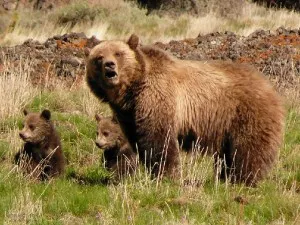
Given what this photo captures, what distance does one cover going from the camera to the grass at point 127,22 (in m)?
24.2

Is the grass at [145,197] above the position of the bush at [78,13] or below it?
above

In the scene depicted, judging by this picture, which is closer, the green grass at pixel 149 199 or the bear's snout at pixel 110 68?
the green grass at pixel 149 199

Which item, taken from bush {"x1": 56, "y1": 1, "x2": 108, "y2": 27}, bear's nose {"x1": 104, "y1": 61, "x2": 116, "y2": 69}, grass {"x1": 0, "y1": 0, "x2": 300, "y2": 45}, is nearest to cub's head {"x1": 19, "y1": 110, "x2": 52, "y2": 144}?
bear's nose {"x1": 104, "y1": 61, "x2": 116, "y2": 69}

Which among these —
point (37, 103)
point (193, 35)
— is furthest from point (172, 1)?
point (37, 103)

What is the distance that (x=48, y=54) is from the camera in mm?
15062

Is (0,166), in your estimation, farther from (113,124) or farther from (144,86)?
(144,86)

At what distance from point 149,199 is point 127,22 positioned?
21.8 meters

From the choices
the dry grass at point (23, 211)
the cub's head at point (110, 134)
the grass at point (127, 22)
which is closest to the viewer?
the dry grass at point (23, 211)

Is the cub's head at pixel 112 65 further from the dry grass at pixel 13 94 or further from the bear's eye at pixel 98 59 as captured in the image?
the dry grass at pixel 13 94

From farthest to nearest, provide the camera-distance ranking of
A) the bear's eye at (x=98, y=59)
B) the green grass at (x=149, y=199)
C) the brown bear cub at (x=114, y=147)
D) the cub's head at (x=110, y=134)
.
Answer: the cub's head at (x=110, y=134)
the brown bear cub at (x=114, y=147)
the bear's eye at (x=98, y=59)
the green grass at (x=149, y=199)

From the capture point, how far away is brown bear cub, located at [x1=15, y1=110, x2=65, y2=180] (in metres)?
8.35

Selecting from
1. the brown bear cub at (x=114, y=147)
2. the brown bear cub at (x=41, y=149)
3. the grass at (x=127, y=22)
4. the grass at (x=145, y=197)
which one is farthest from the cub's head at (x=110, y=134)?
the grass at (x=127, y=22)

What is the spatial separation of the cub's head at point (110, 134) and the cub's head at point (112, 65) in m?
0.84

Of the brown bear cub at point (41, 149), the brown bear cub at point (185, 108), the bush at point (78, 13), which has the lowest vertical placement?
the bush at point (78, 13)
